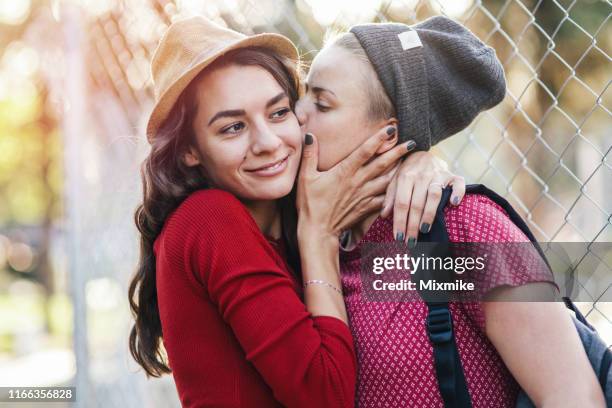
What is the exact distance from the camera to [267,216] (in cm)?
238

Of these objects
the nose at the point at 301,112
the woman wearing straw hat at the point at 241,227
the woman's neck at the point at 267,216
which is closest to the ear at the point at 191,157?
the woman wearing straw hat at the point at 241,227

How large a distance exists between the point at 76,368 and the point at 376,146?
88.2 inches

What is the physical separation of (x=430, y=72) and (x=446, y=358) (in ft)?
2.70

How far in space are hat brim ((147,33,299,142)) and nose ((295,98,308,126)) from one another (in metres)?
0.19

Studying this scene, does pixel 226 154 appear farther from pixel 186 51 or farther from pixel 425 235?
pixel 425 235

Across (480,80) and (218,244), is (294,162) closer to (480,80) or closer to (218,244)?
(218,244)

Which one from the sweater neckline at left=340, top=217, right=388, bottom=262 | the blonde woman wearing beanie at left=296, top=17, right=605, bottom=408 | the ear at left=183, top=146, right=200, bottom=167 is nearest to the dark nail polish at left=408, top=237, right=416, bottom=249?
the blonde woman wearing beanie at left=296, top=17, right=605, bottom=408

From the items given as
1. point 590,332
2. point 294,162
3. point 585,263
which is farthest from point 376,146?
point 585,263

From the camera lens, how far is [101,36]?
3.99 m

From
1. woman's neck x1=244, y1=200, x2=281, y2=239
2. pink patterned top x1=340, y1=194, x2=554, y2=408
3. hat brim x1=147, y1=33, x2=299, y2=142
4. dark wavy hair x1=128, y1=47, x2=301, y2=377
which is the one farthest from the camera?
woman's neck x1=244, y1=200, x2=281, y2=239

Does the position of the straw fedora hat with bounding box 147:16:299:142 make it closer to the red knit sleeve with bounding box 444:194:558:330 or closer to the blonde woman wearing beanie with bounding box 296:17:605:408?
the blonde woman wearing beanie with bounding box 296:17:605:408

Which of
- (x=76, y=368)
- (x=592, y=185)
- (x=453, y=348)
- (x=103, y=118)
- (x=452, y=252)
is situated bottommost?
(x=592, y=185)

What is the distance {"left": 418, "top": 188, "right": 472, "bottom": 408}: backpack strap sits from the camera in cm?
183

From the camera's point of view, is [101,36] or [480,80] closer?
[480,80]
